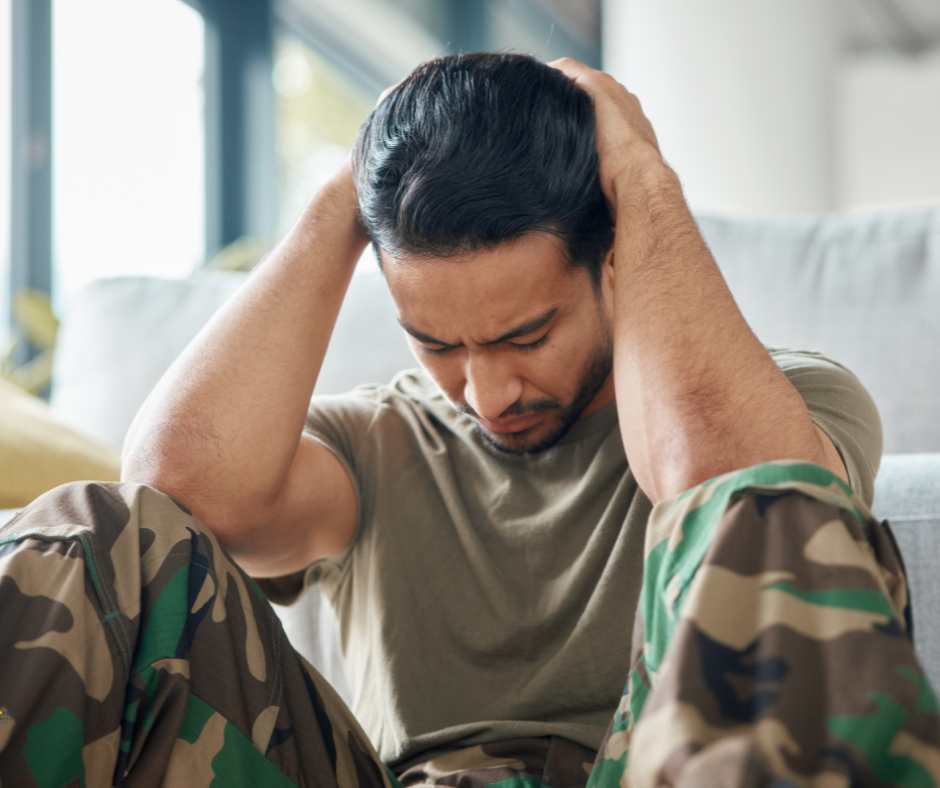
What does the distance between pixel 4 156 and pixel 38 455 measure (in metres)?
1.57

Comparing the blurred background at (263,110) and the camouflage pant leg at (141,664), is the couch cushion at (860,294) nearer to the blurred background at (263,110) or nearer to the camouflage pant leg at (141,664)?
the camouflage pant leg at (141,664)

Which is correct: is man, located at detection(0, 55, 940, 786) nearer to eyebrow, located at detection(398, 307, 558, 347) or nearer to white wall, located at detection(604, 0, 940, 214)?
eyebrow, located at detection(398, 307, 558, 347)

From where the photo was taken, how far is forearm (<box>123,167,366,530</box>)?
913 millimetres

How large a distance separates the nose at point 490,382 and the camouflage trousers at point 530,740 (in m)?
0.32

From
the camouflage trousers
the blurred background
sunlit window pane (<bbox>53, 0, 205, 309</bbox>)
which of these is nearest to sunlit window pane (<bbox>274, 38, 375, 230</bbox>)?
the blurred background

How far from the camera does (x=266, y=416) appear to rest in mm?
958

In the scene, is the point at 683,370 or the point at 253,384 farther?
the point at 253,384

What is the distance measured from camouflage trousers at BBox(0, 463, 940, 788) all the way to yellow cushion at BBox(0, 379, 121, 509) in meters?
0.50

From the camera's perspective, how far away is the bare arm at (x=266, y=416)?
92cm

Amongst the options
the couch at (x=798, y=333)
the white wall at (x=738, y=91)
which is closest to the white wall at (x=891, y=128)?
the white wall at (x=738, y=91)

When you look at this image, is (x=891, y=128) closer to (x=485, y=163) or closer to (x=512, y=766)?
(x=485, y=163)

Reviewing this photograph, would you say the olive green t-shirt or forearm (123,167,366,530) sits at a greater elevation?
forearm (123,167,366,530)

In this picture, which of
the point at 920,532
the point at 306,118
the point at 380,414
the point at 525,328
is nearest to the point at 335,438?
the point at 380,414

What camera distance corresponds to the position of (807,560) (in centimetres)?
52
